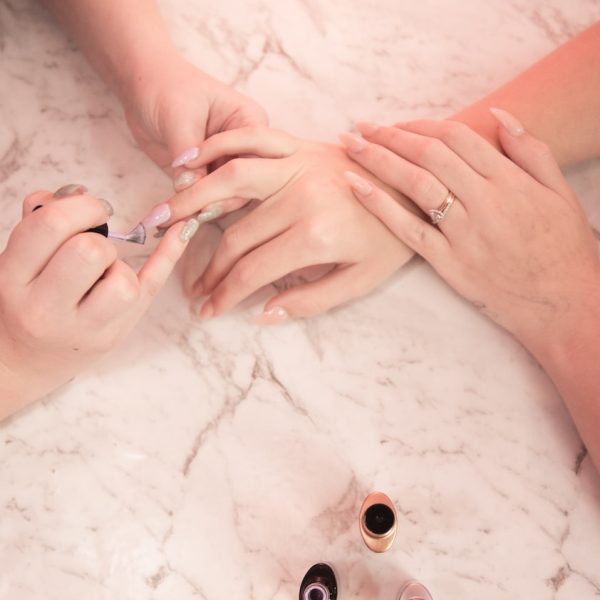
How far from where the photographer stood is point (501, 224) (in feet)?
2.84

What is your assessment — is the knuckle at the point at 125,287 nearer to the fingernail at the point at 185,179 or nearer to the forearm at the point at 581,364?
the fingernail at the point at 185,179

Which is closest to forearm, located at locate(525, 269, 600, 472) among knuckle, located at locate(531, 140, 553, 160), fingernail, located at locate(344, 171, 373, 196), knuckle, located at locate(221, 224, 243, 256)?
knuckle, located at locate(531, 140, 553, 160)

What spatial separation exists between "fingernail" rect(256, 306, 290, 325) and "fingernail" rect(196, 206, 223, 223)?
15cm

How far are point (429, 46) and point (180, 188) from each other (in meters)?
0.50

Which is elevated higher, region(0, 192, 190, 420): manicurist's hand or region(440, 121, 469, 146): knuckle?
region(0, 192, 190, 420): manicurist's hand

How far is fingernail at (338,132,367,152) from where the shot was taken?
0.92 meters

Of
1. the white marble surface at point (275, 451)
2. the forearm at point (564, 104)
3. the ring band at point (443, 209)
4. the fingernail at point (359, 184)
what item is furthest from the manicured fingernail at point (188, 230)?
the forearm at point (564, 104)

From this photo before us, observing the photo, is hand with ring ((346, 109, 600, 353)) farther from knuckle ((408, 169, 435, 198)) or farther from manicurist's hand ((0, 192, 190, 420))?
manicurist's hand ((0, 192, 190, 420))

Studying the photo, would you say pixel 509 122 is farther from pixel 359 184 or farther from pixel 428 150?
pixel 359 184

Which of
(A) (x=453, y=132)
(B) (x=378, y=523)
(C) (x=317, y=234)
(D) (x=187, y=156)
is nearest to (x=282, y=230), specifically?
(C) (x=317, y=234)

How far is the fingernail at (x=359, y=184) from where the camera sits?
0.89m

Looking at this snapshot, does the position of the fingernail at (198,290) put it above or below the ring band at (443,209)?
above

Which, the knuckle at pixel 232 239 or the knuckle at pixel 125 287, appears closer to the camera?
the knuckle at pixel 125 287

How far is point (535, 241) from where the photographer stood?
87cm
